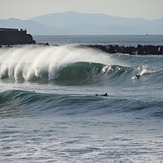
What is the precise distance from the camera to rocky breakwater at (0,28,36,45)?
97.9 m

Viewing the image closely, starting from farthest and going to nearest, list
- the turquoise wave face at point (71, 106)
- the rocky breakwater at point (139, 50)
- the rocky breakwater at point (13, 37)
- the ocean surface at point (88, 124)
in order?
the rocky breakwater at point (13, 37), the rocky breakwater at point (139, 50), the turquoise wave face at point (71, 106), the ocean surface at point (88, 124)

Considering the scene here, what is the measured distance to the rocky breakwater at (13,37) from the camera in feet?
321

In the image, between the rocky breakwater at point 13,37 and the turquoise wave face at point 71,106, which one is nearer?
the turquoise wave face at point 71,106

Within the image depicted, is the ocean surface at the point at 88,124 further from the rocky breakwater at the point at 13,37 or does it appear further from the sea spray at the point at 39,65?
the rocky breakwater at the point at 13,37

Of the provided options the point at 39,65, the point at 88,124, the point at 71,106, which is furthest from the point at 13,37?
the point at 88,124

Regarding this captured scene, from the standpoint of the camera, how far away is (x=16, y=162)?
31.6 feet

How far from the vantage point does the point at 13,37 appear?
9975 cm

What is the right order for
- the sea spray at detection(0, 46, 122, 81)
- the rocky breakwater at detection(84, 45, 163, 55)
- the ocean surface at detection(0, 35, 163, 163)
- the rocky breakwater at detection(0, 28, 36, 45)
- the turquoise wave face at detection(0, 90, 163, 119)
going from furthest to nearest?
the rocky breakwater at detection(0, 28, 36, 45) < the rocky breakwater at detection(84, 45, 163, 55) < the sea spray at detection(0, 46, 122, 81) < the turquoise wave face at detection(0, 90, 163, 119) < the ocean surface at detection(0, 35, 163, 163)

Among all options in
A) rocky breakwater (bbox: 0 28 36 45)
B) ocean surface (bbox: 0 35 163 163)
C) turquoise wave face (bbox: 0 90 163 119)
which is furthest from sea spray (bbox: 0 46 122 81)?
rocky breakwater (bbox: 0 28 36 45)

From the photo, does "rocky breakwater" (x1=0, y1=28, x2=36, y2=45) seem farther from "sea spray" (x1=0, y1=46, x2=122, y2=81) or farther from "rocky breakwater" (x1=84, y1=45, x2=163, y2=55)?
"sea spray" (x1=0, y1=46, x2=122, y2=81)

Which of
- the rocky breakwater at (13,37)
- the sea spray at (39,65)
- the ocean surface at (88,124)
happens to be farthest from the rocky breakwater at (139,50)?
the ocean surface at (88,124)

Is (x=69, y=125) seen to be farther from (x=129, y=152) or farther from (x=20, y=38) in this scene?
(x=20, y=38)

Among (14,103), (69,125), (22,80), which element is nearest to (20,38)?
(22,80)

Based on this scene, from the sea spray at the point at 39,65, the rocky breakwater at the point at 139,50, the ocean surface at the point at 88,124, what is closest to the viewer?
the ocean surface at the point at 88,124
